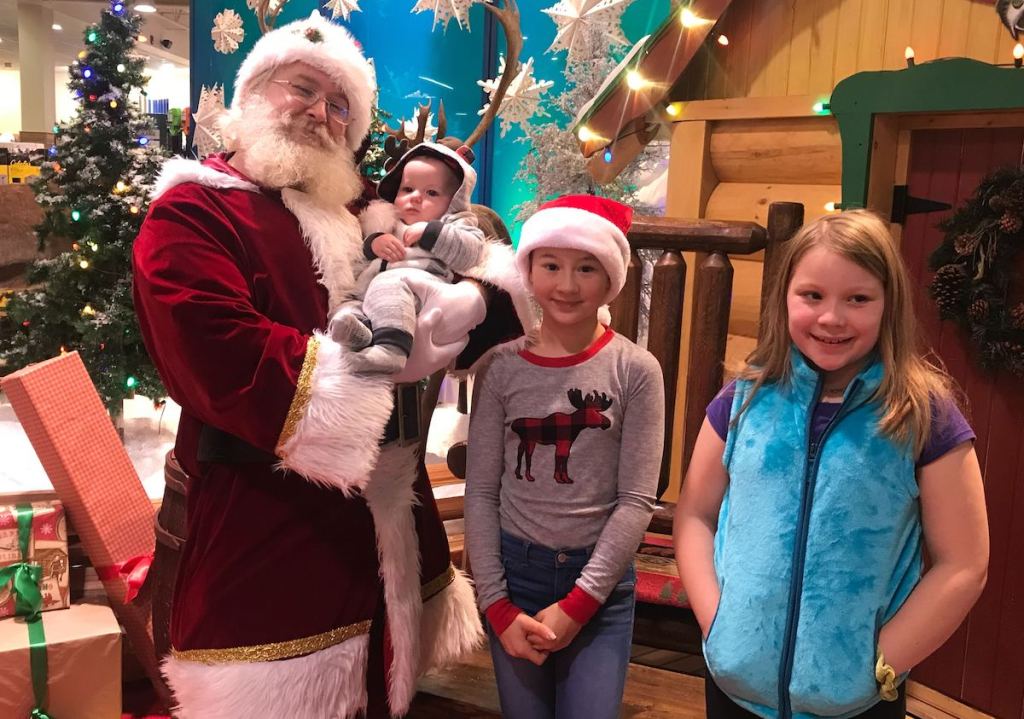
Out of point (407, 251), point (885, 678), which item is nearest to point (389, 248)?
point (407, 251)

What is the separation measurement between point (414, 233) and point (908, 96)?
2017 mm

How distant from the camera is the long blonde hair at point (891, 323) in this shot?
1.48m

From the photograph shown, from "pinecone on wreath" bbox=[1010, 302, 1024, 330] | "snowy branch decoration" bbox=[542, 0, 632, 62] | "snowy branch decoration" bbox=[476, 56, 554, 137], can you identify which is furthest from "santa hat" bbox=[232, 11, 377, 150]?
"snowy branch decoration" bbox=[542, 0, 632, 62]

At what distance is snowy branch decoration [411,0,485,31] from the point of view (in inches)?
190

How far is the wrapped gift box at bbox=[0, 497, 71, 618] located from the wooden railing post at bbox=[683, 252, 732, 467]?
207 centimetres

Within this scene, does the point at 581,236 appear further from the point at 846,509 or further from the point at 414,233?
the point at 846,509

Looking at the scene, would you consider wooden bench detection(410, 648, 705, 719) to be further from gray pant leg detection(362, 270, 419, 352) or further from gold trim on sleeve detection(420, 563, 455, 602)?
gray pant leg detection(362, 270, 419, 352)

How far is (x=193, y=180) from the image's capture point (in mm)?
1876

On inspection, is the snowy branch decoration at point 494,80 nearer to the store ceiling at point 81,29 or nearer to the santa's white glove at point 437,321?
the santa's white glove at point 437,321

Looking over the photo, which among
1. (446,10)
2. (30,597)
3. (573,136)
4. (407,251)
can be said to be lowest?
(30,597)

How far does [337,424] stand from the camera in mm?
1726

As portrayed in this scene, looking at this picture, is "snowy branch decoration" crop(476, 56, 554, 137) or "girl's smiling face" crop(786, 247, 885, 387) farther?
"snowy branch decoration" crop(476, 56, 554, 137)

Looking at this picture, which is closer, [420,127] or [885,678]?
[885,678]

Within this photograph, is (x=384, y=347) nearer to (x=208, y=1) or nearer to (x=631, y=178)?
(x=631, y=178)
